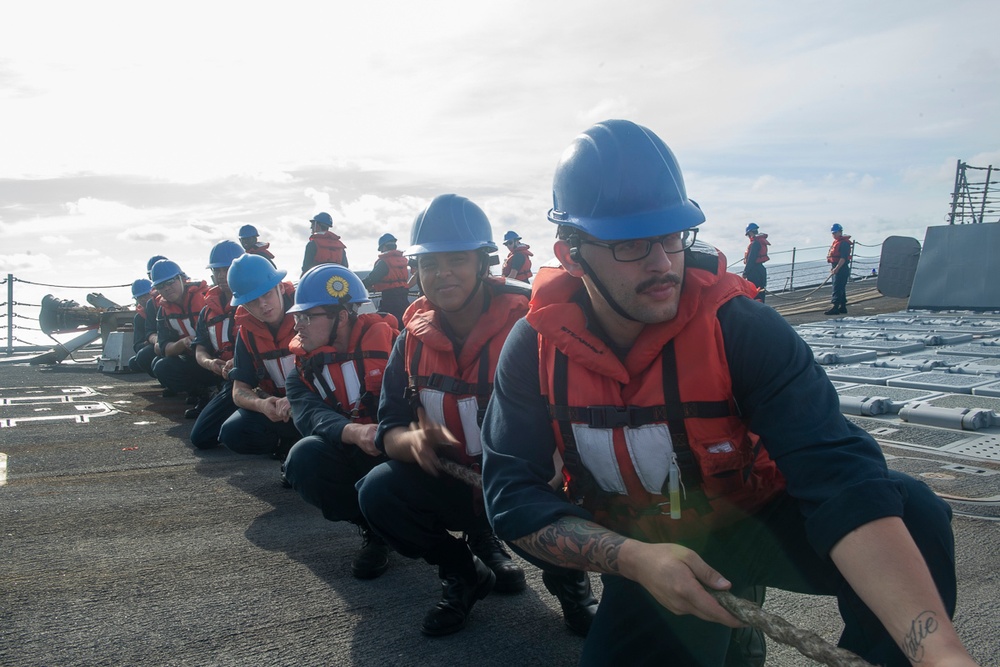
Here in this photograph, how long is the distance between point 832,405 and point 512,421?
2.83ft

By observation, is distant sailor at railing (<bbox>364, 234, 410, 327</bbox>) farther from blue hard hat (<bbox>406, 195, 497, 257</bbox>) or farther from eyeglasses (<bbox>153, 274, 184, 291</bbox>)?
blue hard hat (<bbox>406, 195, 497, 257</bbox>)

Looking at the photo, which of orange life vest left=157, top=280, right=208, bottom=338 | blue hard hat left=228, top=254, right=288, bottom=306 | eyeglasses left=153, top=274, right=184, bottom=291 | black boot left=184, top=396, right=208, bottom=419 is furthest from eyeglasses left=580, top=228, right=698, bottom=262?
eyeglasses left=153, top=274, right=184, bottom=291

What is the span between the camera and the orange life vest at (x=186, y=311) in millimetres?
8812

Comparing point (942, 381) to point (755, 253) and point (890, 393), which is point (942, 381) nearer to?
point (890, 393)

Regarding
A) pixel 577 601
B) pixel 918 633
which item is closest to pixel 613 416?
pixel 918 633

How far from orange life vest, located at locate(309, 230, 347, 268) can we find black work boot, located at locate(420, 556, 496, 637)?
10115 mm

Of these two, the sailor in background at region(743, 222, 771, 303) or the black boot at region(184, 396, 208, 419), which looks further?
the sailor in background at region(743, 222, 771, 303)

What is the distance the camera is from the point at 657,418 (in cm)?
204

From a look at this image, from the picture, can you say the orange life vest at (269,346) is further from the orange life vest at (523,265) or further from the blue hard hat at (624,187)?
the orange life vest at (523,265)

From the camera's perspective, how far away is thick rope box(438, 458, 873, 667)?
1.49 m

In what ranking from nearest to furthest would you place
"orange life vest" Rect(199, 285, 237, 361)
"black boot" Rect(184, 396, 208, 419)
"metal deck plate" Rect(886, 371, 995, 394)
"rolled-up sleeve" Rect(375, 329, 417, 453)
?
"rolled-up sleeve" Rect(375, 329, 417, 453), "metal deck plate" Rect(886, 371, 995, 394), "orange life vest" Rect(199, 285, 237, 361), "black boot" Rect(184, 396, 208, 419)

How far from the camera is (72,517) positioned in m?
4.47

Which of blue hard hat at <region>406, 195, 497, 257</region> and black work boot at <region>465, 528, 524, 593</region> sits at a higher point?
blue hard hat at <region>406, 195, 497, 257</region>

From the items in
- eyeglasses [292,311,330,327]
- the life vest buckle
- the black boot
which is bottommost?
the black boot
